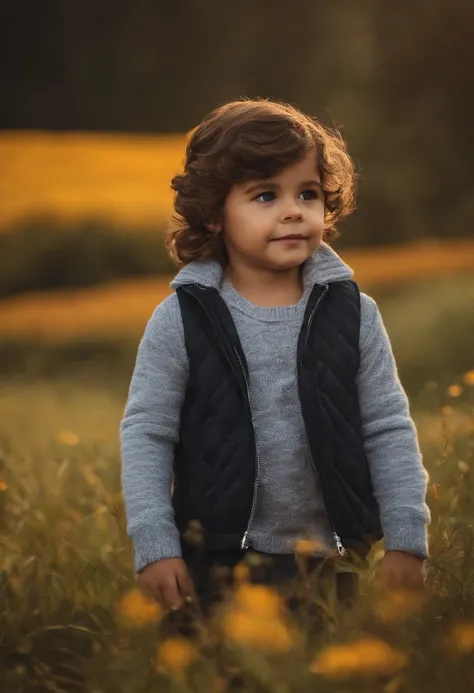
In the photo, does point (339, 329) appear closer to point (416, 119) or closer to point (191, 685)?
point (191, 685)

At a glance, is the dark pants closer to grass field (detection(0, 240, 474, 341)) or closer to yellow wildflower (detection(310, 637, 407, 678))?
yellow wildflower (detection(310, 637, 407, 678))

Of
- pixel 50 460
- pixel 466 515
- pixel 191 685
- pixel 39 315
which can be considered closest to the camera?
pixel 191 685

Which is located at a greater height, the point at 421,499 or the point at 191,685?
the point at 421,499

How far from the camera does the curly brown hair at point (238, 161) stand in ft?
7.81

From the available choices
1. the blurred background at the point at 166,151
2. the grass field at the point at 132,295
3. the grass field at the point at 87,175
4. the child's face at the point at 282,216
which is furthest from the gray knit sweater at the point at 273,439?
the grass field at the point at 87,175

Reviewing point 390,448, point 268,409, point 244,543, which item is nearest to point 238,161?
point 268,409

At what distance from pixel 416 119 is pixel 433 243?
55 cm

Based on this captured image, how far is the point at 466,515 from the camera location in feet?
9.52

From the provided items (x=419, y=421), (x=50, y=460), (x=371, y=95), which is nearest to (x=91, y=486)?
(x=50, y=460)

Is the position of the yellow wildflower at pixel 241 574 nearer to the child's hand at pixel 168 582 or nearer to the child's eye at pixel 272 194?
the child's hand at pixel 168 582

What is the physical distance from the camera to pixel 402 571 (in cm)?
238

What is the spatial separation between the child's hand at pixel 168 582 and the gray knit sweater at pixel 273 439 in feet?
0.08

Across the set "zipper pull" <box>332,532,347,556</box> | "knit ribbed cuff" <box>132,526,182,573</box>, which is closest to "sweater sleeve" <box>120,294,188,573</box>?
"knit ribbed cuff" <box>132,526,182,573</box>

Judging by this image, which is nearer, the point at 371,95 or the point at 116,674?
the point at 116,674
